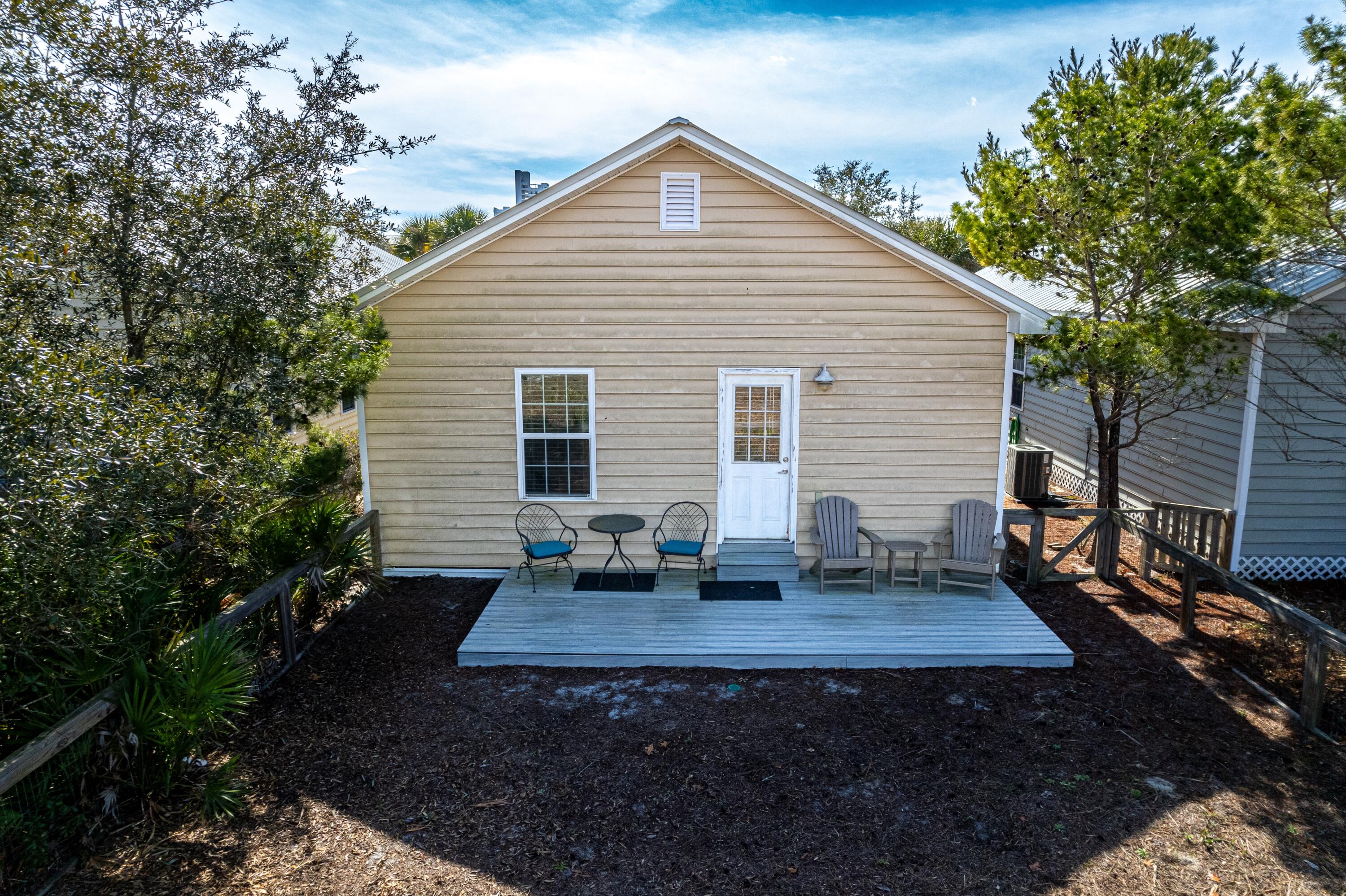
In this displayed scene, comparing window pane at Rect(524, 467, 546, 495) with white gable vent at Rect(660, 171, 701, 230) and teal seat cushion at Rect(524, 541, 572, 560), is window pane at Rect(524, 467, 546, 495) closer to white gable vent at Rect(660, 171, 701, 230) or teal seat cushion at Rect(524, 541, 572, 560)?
teal seat cushion at Rect(524, 541, 572, 560)

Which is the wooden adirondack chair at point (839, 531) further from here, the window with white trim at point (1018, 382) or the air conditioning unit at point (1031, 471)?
the window with white trim at point (1018, 382)

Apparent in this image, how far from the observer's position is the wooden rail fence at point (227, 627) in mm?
3645

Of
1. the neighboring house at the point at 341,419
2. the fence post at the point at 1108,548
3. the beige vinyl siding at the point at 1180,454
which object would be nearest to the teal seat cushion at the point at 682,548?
the beige vinyl siding at the point at 1180,454

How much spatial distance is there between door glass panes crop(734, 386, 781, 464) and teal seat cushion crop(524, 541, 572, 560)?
2.19m

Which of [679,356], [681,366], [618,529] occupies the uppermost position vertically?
[679,356]

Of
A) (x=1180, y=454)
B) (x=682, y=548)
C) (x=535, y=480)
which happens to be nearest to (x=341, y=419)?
(x=535, y=480)

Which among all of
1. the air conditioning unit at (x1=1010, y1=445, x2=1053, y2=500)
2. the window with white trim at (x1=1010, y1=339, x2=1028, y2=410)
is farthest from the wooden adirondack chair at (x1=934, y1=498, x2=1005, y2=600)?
the window with white trim at (x1=1010, y1=339, x2=1028, y2=410)

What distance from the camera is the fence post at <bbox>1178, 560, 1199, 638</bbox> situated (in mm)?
7254

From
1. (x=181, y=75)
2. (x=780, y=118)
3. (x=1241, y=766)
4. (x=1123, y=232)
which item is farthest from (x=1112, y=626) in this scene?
(x=780, y=118)

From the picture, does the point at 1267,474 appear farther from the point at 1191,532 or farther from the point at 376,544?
the point at 376,544

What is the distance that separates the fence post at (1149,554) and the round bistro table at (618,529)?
20.0 feet

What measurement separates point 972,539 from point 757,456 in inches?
102

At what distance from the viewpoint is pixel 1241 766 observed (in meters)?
5.12

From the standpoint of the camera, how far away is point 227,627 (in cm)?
533
